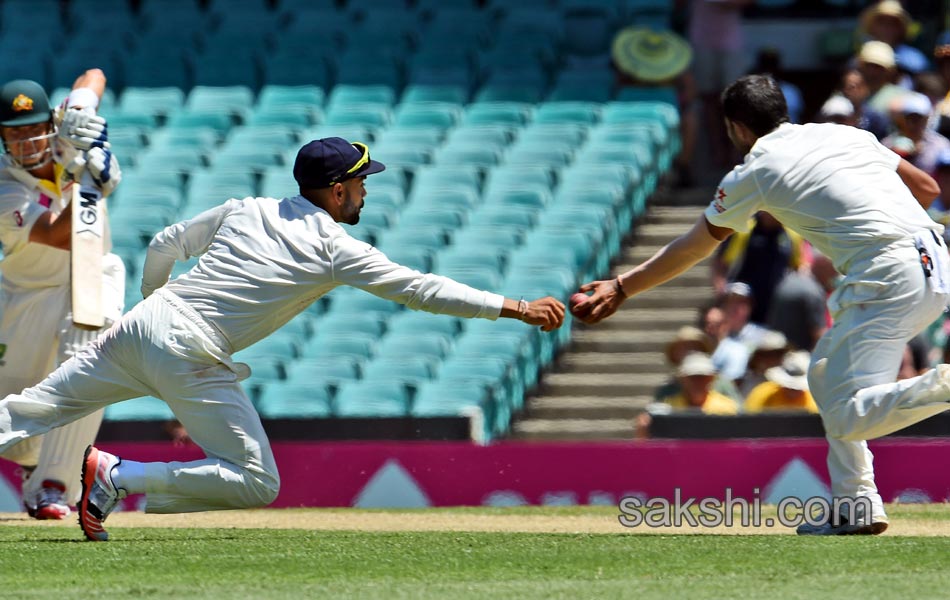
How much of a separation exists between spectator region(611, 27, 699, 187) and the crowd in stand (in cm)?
96

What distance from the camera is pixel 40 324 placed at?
28.5ft

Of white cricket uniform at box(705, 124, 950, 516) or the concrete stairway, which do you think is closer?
white cricket uniform at box(705, 124, 950, 516)

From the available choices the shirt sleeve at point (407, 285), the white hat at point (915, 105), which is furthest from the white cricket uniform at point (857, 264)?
the white hat at point (915, 105)

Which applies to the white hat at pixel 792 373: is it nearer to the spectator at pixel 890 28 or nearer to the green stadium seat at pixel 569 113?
the spectator at pixel 890 28

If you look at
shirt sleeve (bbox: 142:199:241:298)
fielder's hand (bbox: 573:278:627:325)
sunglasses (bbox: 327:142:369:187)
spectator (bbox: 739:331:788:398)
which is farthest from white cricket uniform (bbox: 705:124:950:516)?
spectator (bbox: 739:331:788:398)

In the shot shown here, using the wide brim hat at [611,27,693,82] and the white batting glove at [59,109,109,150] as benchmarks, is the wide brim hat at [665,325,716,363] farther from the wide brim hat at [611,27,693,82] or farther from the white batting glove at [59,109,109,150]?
the white batting glove at [59,109,109,150]

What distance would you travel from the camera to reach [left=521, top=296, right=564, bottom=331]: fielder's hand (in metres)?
7.00

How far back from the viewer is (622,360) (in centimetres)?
1310

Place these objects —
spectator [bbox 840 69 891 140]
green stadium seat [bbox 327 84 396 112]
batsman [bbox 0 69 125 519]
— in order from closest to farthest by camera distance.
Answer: batsman [bbox 0 69 125 519]
spectator [bbox 840 69 891 140]
green stadium seat [bbox 327 84 396 112]

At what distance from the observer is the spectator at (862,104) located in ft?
41.4

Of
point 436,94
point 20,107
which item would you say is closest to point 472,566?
point 20,107

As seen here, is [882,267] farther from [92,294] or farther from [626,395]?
[626,395]

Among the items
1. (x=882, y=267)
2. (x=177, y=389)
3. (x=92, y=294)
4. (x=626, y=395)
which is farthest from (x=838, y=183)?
(x=626, y=395)

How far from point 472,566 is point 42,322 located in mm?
3310
